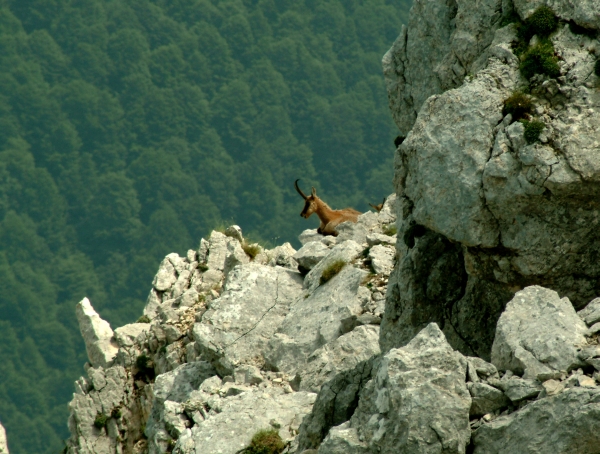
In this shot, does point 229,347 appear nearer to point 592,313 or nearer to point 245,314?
point 245,314

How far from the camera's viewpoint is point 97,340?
31125 mm

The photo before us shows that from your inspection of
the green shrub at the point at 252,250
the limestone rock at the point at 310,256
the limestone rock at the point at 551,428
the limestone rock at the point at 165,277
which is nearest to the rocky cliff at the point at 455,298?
the limestone rock at the point at 551,428

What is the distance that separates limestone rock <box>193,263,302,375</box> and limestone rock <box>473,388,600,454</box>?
35.7ft

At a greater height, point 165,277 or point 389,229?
point 165,277

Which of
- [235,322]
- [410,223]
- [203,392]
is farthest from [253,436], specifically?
[235,322]

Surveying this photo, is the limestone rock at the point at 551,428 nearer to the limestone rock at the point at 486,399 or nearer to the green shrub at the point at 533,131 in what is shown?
the limestone rock at the point at 486,399

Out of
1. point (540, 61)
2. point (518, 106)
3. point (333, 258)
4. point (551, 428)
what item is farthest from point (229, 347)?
point (551, 428)

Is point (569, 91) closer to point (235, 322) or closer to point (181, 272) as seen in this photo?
point (235, 322)

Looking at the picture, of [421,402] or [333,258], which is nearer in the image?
[421,402]

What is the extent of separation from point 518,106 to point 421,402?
560 cm

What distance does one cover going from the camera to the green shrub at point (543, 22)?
57.3ft

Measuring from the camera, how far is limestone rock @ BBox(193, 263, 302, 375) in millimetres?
24547

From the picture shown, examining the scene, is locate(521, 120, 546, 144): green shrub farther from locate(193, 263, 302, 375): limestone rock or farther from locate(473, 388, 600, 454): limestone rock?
locate(193, 263, 302, 375): limestone rock

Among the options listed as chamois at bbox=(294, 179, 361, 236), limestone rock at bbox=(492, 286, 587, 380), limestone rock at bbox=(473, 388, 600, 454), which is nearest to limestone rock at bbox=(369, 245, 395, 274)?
chamois at bbox=(294, 179, 361, 236)
